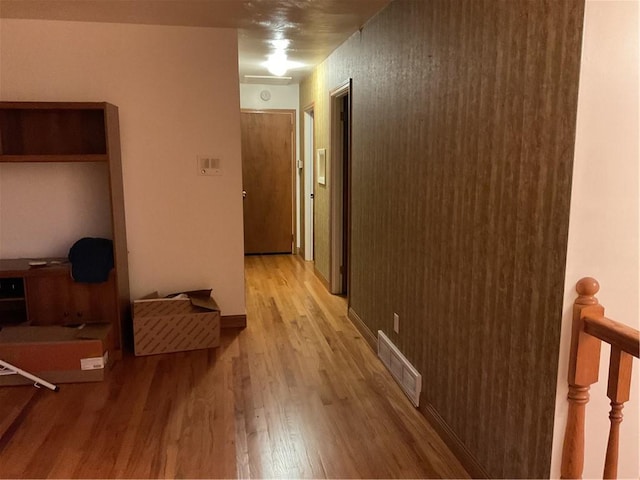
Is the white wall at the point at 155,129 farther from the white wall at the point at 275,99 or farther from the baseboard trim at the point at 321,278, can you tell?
the white wall at the point at 275,99

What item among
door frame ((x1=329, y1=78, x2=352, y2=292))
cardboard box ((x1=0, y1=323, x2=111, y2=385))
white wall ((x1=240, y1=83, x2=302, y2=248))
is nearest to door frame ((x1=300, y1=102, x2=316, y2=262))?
white wall ((x1=240, y1=83, x2=302, y2=248))

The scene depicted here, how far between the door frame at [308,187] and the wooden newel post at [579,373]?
4747mm

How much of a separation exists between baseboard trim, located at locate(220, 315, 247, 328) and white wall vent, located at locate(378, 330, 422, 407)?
1232mm

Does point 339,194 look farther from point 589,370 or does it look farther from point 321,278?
point 589,370

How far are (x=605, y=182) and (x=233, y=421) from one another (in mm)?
2116

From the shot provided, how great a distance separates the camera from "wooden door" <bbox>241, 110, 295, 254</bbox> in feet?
22.0

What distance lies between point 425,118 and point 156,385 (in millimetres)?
2249

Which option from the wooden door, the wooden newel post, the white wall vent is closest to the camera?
the wooden newel post

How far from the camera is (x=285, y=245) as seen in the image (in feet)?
23.3

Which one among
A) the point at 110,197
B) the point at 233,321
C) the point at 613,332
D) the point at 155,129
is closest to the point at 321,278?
the point at 233,321

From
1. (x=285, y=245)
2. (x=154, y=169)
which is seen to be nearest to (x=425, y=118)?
(x=154, y=169)

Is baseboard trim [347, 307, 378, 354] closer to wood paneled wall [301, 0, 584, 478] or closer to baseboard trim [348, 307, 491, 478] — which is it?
wood paneled wall [301, 0, 584, 478]

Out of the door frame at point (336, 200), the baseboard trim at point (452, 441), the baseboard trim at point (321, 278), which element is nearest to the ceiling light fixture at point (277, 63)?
the door frame at point (336, 200)

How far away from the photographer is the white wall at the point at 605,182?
154cm
